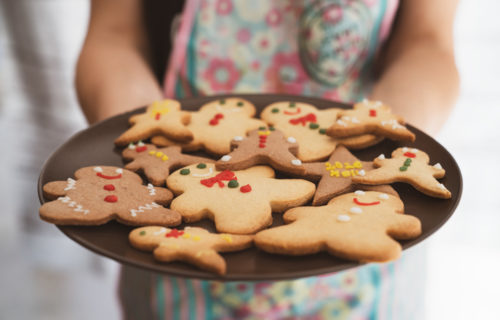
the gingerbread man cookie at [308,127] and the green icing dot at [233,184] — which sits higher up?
the gingerbread man cookie at [308,127]

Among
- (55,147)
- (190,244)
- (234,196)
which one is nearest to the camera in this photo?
(190,244)

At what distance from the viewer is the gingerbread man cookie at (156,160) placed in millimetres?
725

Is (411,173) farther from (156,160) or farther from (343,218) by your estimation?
(156,160)

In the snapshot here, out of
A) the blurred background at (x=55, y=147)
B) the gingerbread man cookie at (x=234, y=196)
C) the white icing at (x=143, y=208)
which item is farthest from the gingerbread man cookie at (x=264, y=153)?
the blurred background at (x=55, y=147)

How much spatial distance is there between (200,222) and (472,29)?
103 cm

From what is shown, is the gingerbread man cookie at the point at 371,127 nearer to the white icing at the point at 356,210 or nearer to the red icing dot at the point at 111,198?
the white icing at the point at 356,210

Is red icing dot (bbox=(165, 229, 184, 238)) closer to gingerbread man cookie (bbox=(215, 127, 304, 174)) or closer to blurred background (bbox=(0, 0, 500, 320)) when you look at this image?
gingerbread man cookie (bbox=(215, 127, 304, 174))

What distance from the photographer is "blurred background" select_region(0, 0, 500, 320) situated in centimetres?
143

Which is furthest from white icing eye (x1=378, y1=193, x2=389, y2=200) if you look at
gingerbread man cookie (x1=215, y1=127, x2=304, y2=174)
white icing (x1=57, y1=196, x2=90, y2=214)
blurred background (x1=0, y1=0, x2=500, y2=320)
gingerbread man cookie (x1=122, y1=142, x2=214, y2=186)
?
blurred background (x1=0, y1=0, x2=500, y2=320)

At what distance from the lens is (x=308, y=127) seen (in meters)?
0.85

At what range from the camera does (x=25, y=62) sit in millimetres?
1888

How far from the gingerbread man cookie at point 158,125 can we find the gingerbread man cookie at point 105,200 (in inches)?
3.7

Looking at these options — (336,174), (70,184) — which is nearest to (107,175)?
(70,184)

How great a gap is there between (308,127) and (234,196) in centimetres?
23
